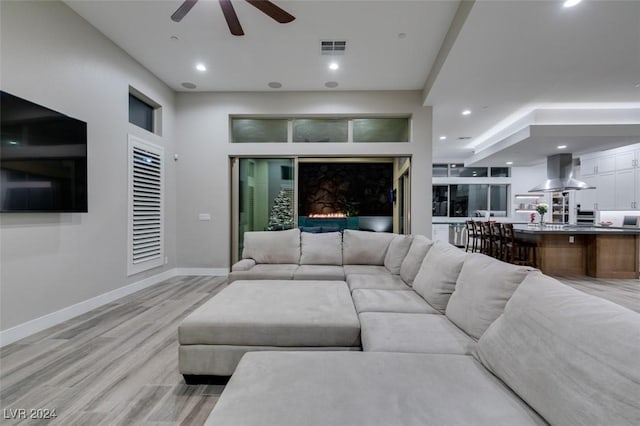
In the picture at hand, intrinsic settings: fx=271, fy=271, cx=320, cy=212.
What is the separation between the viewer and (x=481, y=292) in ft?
4.92

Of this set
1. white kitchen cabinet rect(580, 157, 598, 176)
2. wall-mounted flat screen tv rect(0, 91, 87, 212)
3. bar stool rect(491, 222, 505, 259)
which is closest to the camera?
wall-mounted flat screen tv rect(0, 91, 87, 212)

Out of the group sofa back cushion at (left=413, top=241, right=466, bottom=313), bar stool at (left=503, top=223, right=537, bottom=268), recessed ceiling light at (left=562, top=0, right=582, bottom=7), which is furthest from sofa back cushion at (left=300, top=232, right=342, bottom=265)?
bar stool at (left=503, top=223, right=537, bottom=268)

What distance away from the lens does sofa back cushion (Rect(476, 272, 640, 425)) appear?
74 centimetres

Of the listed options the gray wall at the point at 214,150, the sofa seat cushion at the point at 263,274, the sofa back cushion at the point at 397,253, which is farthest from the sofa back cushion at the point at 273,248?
the gray wall at the point at 214,150

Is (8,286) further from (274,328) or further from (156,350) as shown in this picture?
(274,328)

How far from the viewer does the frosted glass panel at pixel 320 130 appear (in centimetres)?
500

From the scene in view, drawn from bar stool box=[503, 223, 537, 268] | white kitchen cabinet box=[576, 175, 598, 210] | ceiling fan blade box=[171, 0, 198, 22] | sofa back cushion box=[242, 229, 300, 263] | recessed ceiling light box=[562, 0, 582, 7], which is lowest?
bar stool box=[503, 223, 537, 268]

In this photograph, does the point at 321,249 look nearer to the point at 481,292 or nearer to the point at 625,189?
the point at 481,292

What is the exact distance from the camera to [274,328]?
176 centimetres

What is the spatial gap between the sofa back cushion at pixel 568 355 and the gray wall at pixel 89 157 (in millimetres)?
3709

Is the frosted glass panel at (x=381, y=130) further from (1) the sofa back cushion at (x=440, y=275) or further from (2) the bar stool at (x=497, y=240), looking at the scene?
(1) the sofa back cushion at (x=440, y=275)

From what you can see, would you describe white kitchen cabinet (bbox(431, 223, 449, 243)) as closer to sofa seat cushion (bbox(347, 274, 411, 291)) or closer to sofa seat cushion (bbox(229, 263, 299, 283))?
sofa seat cushion (bbox(347, 274, 411, 291))

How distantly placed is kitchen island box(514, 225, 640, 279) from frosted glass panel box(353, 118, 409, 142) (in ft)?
10.1

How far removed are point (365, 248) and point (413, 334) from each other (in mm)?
2053
